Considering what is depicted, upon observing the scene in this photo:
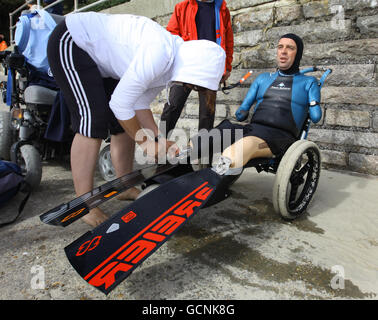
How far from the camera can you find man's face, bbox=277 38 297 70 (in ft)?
8.44

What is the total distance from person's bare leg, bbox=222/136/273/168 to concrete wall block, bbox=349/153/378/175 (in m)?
1.61

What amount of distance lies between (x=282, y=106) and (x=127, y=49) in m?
1.47

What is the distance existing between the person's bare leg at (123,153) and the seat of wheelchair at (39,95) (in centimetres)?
102

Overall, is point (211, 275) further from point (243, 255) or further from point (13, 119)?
point (13, 119)

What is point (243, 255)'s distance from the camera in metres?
1.74

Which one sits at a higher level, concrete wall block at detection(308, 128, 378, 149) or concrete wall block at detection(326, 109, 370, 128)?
concrete wall block at detection(326, 109, 370, 128)

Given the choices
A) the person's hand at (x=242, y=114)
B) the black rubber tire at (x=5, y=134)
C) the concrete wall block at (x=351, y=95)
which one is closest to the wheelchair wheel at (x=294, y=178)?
the person's hand at (x=242, y=114)

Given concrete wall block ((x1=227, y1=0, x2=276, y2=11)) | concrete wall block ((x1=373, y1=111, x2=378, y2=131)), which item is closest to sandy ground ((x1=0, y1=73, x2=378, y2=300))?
concrete wall block ((x1=373, y1=111, x2=378, y2=131))

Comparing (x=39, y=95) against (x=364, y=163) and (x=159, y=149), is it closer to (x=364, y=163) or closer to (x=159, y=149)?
(x=159, y=149)

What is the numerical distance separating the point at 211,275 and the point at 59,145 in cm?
242

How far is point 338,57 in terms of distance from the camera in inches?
130

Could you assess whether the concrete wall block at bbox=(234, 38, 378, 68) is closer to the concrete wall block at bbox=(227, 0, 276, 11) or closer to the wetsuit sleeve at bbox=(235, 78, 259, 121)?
the concrete wall block at bbox=(227, 0, 276, 11)

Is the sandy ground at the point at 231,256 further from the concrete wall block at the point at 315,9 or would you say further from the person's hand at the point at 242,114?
the concrete wall block at the point at 315,9

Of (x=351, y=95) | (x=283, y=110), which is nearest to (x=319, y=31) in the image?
(x=351, y=95)
